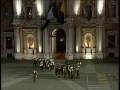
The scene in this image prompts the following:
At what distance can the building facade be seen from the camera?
7544cm

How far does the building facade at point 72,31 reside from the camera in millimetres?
75438

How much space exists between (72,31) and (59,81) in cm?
3051

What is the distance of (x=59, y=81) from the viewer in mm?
45656

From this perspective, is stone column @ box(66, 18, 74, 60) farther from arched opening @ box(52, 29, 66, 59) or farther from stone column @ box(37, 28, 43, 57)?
stone column @ box(37, 28, 43, 57)

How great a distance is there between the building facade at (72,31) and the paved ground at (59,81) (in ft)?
57.5

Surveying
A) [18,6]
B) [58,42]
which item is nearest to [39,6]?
[18,6]

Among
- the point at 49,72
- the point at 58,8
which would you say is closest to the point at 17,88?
the point at 49,72

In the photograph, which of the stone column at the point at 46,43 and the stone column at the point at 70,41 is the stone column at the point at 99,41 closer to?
the stone column at the point at 70,41

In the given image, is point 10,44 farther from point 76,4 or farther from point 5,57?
point 76,4

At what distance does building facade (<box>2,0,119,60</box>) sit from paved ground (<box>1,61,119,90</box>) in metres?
17.5

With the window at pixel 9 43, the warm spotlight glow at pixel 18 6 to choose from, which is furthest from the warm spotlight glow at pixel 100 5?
the window at pixel 9 43

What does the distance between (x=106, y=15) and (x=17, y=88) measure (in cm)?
4123

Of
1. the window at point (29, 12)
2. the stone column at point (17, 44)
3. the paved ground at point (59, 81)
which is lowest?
the paved ground at point (59, 81)

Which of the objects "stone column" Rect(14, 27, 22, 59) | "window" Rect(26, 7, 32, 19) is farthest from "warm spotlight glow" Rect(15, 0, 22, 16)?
"stone column" Rect(14, 27, 22, 59)
